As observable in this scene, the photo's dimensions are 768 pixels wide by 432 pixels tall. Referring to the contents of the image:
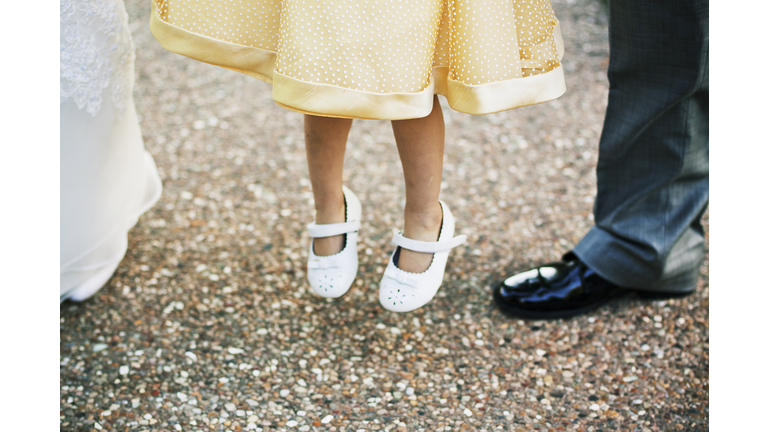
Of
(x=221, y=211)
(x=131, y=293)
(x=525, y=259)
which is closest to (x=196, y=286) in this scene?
(x=131, y=293)

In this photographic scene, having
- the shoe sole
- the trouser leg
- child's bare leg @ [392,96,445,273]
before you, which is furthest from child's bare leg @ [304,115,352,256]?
the trouser leg

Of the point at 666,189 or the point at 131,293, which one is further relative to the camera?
the point at 131,293

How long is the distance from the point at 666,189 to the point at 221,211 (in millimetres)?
1290

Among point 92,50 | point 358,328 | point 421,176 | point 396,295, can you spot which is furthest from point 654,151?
point 92,50

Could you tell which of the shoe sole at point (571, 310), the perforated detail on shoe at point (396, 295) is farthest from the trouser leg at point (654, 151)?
the perforated detail on shoe at point (396, 295)

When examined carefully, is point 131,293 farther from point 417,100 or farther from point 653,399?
point 653,399

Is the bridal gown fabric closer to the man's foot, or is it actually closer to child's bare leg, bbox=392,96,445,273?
child's bare leg, bbox=392,96,445,273

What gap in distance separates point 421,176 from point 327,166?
203 millimetres

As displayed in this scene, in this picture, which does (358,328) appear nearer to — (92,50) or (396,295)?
(396,295)

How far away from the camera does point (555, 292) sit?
1.50 meters

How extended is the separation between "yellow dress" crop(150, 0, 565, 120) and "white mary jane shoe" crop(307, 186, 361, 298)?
15.8 inches

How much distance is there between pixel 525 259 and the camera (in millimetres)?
1730

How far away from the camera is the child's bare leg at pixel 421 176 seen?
1.14 metres

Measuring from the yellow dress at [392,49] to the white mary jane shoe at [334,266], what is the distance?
40 centimetres
